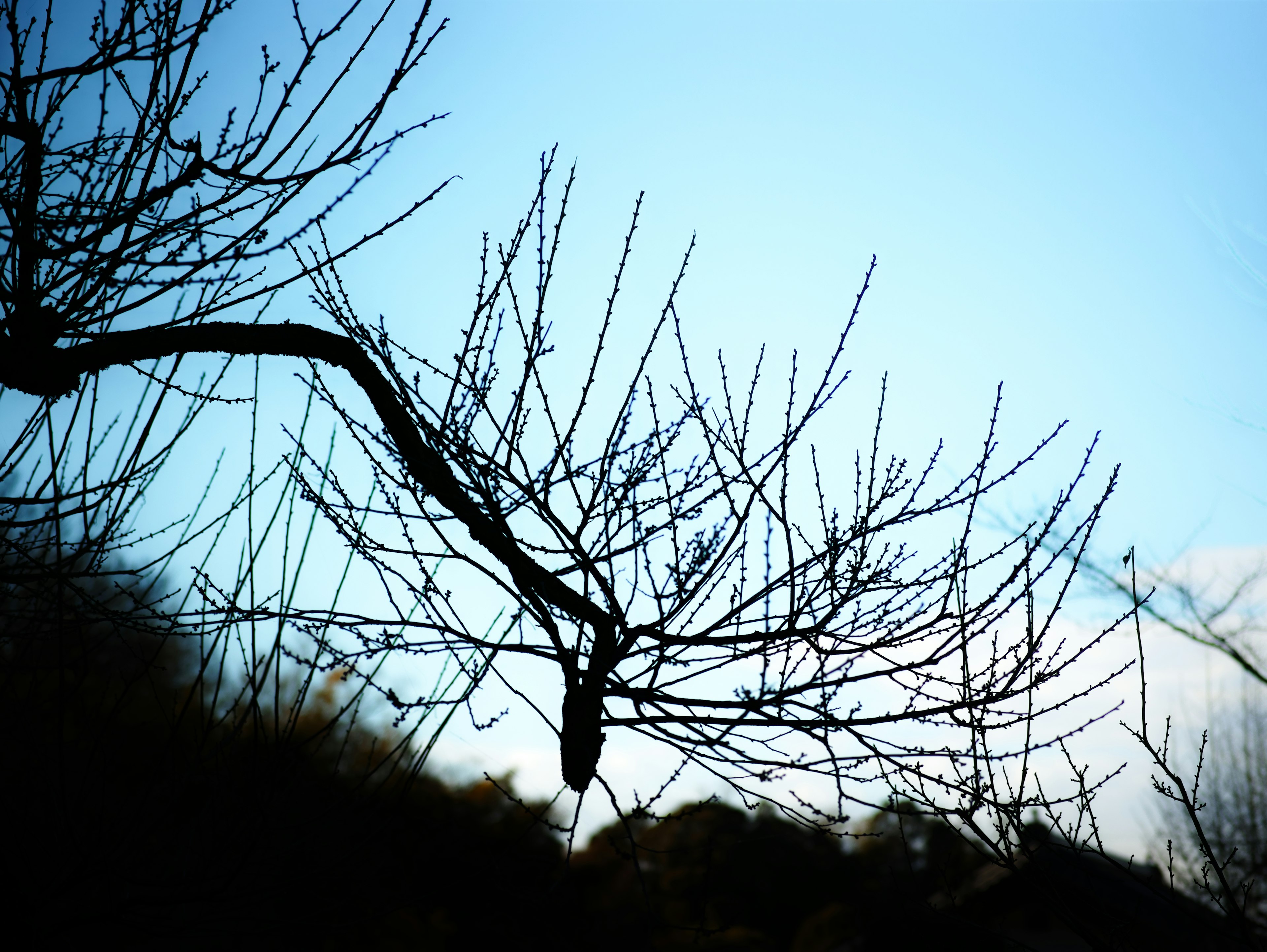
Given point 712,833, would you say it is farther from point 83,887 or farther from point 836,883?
point 836,883

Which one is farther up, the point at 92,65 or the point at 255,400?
the point at 92,65

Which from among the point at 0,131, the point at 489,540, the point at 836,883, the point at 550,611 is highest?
the point at 0,131

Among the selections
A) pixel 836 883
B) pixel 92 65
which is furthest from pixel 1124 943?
pixel 836 883

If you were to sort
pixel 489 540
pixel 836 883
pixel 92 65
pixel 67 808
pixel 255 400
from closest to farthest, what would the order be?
pixel 67 808, pixel 92 65, pixel 489 540, pixel 255 400, pixel 836 883

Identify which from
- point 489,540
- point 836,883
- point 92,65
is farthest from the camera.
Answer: point 836,883

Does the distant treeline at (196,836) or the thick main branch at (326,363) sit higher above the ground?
the thick main branch at (326,363)

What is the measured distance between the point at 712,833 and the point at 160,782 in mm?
1769

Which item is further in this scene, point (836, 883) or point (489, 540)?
point (836, 883)

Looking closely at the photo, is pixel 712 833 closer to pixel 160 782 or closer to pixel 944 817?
pixel 944 817

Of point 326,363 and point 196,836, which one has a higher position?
point 326,363

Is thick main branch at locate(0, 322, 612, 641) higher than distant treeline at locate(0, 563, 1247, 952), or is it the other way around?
thick main branch at locate(0, 322, 612, 641)

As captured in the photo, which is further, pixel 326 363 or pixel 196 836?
pixel 326 363

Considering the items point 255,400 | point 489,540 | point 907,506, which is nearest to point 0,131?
point 255,400

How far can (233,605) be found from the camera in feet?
8.54
